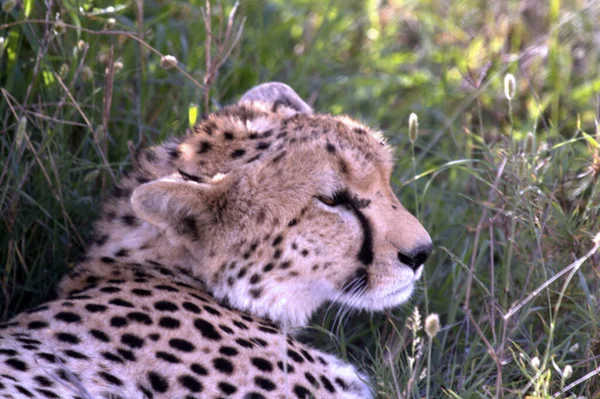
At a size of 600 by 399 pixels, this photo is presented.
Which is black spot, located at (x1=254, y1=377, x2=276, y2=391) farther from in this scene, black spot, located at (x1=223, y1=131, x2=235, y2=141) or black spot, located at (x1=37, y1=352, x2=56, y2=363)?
black spot, located at (x1=223, y1=131, x2=235, y2=141)

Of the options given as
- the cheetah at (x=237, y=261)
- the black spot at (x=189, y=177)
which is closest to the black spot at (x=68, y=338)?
the cheetah at (x=237, y=261)

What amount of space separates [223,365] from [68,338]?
35 centimetres

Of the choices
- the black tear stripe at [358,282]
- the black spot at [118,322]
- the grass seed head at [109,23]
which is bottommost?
the black spot at [118,322]

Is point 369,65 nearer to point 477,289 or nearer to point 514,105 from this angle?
point 514,105

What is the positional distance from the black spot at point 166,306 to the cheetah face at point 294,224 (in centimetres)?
14

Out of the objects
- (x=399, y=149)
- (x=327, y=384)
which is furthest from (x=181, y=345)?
(x=399, y=149)

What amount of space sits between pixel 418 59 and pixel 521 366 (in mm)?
2648

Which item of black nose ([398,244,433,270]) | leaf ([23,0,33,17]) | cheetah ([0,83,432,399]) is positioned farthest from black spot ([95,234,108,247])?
leaf ([23,0,33,17])

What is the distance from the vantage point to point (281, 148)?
7.63 ft

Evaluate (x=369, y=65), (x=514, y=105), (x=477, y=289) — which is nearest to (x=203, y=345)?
(x=477, y=289)

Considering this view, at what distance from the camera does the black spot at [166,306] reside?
2178 millimetres

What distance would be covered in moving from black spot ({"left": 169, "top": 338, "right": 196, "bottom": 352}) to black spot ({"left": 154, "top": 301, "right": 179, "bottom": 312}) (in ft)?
0.30

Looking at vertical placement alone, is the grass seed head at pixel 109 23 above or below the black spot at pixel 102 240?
above

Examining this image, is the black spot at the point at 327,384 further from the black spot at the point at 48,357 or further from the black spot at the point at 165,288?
the black spot at the point at 48,357
